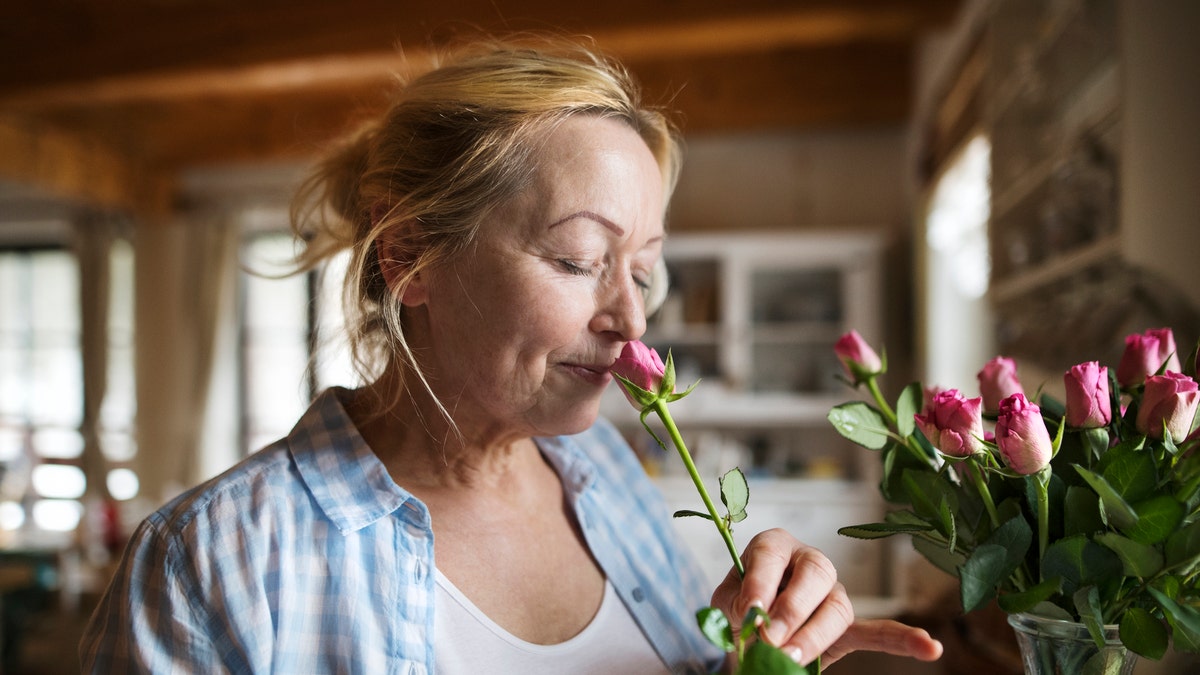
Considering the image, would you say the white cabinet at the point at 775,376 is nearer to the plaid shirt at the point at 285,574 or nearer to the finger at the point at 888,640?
the plaid shirt at the point at 285,574

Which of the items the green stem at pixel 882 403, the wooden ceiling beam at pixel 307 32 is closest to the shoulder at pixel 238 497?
the green stem at pixel 882 403

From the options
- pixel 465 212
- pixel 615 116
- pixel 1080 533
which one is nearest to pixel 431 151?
pixel 465 212

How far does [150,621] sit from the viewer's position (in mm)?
739

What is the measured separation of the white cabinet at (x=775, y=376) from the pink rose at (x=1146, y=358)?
376cm

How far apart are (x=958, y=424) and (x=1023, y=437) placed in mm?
39

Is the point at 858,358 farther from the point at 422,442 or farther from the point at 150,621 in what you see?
the point at 150,621

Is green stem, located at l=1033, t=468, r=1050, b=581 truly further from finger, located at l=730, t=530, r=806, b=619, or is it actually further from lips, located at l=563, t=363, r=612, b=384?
lips, located at l=563, t=363, r=612, b=384

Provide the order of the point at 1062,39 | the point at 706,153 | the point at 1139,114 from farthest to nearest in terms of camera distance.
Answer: the point at 706,153, the point at 1062,39, the point at 1139,114

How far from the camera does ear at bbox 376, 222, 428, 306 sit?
0.90 metres

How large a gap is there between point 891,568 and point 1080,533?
3.99 meters

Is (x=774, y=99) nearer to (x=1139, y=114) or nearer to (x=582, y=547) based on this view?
(x=1139, y=114)

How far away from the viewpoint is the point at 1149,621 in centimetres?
58

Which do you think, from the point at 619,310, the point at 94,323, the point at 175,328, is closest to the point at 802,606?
the point at 619,310

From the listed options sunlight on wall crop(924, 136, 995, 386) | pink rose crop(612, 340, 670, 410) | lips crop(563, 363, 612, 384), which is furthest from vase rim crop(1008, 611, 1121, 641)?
sunlight on wall crop(924, 136, 995, 386)
